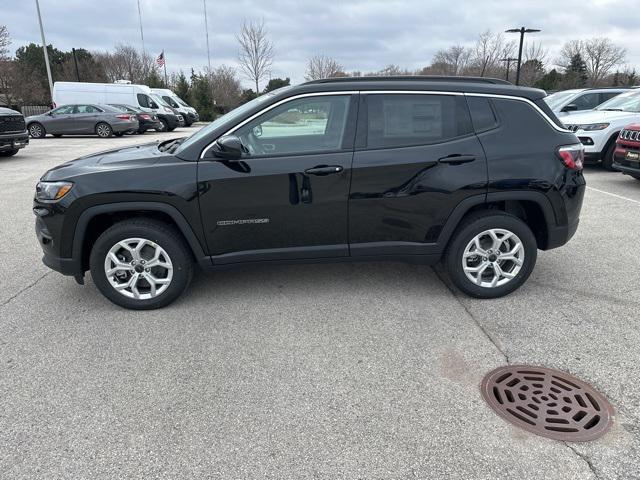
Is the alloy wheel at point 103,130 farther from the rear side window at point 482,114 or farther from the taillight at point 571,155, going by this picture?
the taillight at point 571,155

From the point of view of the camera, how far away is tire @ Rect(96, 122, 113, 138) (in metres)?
20.3

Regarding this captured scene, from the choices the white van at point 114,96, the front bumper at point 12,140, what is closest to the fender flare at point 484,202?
the front bumper at point 12,140

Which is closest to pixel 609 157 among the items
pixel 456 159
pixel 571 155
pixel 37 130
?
pixel 571 155

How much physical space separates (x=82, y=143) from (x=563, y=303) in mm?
18609

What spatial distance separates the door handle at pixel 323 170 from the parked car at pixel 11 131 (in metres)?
11.5

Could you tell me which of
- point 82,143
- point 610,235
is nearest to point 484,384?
point 610,235

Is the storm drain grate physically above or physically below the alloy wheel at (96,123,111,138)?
below

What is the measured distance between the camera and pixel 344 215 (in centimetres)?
372

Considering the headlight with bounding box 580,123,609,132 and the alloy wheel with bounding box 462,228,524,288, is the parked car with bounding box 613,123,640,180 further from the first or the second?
the alloy wheel with bounding box 462,228,524,288

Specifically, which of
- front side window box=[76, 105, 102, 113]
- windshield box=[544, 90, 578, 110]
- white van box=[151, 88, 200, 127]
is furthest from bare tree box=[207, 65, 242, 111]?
windshield box=[544, 90, 578, 110]

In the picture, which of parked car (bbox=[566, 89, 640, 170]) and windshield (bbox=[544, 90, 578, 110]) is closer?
parked car (bbox=[566, 89, 640, 170])

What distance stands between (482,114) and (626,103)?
28.9ft

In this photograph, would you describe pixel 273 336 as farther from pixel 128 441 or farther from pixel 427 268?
pixel 427 268

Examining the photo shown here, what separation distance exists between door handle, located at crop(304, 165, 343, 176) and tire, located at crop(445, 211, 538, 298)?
1.16m
